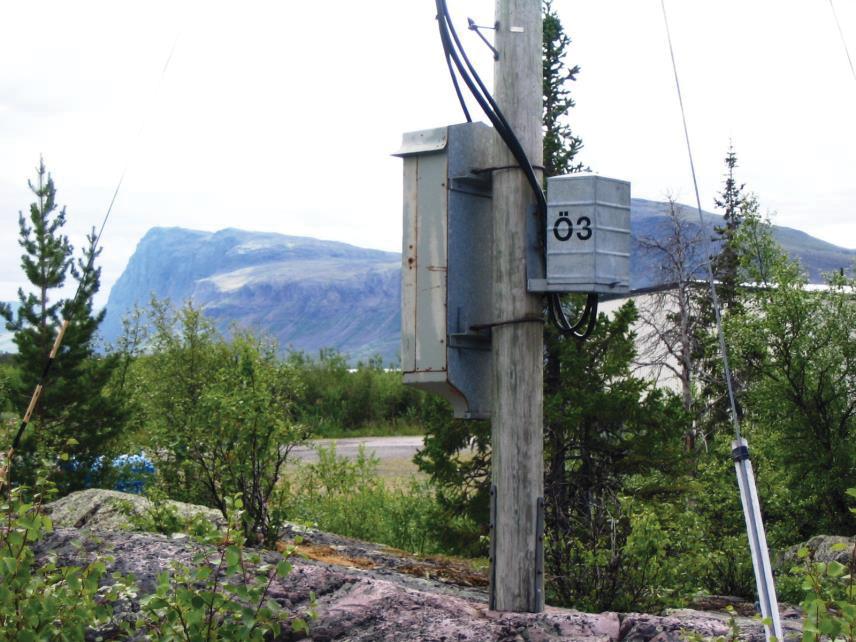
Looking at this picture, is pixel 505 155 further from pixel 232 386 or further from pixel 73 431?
pixel 73 431

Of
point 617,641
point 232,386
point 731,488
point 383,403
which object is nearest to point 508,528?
point 617,641

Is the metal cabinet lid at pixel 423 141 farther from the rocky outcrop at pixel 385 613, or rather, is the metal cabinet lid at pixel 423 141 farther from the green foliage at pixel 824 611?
the green foliage at pixel 824 611

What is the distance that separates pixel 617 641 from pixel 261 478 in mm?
3384

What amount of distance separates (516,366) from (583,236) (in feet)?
1.92

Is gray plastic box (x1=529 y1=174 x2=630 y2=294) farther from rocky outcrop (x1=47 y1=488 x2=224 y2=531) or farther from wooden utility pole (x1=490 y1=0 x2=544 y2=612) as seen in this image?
rocky outcrop (x1=47 y1=488 x2=224 y2=531)

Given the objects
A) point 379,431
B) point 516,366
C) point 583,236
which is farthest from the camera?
point 379,431

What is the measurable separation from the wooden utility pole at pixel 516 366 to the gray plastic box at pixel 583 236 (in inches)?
6.6

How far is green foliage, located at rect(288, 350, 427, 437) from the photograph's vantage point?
32.5 m

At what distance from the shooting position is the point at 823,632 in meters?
3.13

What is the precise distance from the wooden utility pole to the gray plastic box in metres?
0.17

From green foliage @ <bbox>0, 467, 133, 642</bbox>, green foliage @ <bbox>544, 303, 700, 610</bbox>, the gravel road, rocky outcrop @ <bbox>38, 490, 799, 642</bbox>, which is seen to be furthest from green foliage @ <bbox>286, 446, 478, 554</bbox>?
the gravel road

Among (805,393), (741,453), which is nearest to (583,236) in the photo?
(741,453)

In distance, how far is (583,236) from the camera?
4.41 metres

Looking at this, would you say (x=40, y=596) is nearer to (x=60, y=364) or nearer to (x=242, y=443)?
(x=242, y=443)
